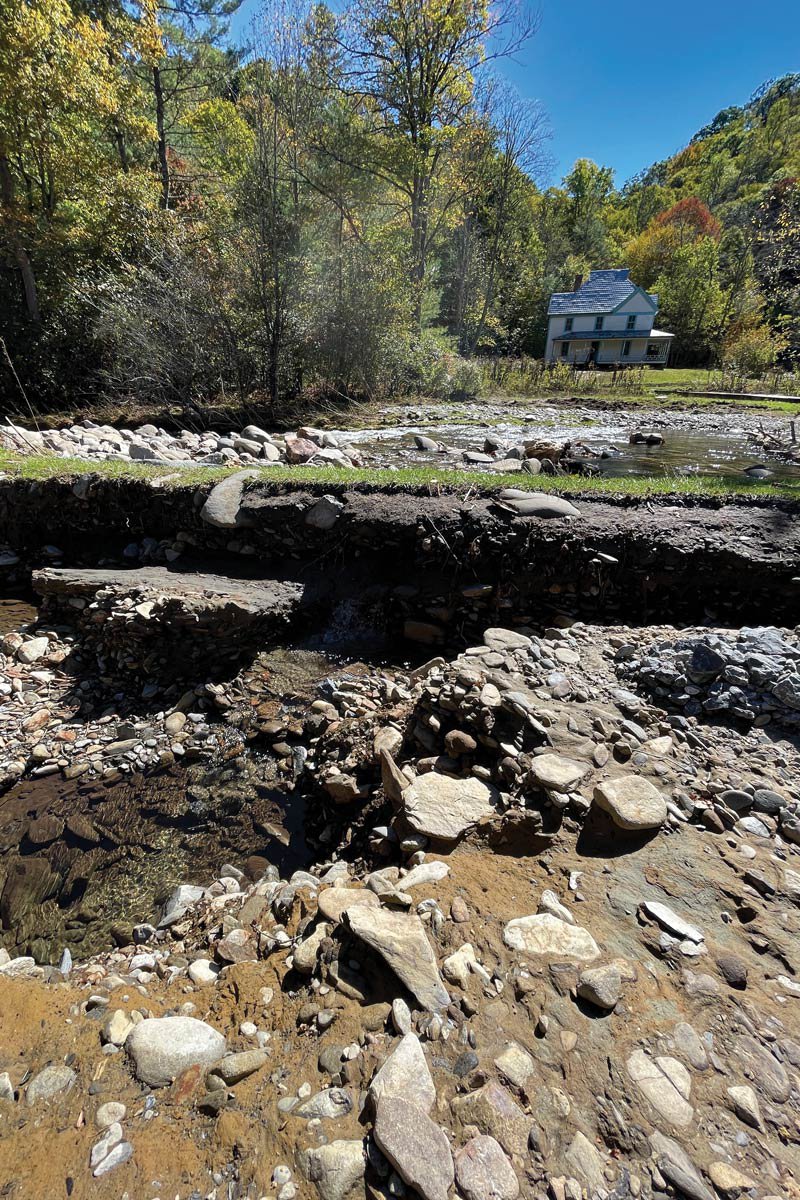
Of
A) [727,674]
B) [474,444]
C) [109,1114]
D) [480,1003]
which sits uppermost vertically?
[474,444]

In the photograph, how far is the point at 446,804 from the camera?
295 cm

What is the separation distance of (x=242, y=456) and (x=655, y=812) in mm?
8215

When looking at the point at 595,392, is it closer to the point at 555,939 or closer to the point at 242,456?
the point at 242,456

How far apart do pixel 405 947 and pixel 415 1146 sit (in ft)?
2.00

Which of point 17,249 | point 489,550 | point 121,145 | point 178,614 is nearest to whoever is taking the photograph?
point 178,614

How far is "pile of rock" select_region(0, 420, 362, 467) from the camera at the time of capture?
8.19 metres

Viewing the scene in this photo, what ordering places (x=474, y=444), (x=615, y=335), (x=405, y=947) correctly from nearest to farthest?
(x=405, y=947), (x=474, y=444), (x=615, y=335)

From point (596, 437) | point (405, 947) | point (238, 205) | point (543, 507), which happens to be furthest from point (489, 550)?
point (238, 205)

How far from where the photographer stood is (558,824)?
2.73 m

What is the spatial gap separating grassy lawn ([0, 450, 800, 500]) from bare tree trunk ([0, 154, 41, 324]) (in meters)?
10.1

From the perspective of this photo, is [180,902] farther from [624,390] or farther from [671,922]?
[624,390]

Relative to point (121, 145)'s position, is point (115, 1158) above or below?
below

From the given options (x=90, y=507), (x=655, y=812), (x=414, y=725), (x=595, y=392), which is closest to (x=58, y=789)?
(x=414, y=725)

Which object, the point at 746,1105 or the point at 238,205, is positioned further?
the point at 238,205
